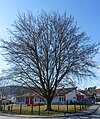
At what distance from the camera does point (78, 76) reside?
35.6 metres

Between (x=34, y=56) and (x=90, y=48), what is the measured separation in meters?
7.75

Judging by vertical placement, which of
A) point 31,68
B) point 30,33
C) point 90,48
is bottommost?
point 31,68

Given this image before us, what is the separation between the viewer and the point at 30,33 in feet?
123

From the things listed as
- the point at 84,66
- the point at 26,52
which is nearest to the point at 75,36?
the point at 84,66

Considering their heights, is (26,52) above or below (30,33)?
below

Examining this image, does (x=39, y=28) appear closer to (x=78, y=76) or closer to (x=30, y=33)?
(x=30, y=33)

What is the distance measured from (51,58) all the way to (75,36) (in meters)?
4.50

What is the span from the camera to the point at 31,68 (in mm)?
36969

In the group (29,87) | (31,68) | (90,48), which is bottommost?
(29,87)

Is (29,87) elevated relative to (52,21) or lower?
lower

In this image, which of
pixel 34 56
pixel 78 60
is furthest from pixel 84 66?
pixel 34 56

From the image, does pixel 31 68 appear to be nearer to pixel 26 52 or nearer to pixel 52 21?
pixel 26 52

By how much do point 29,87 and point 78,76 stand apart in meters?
7.23

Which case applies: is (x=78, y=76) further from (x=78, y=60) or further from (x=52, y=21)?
(x=52, y=21)
